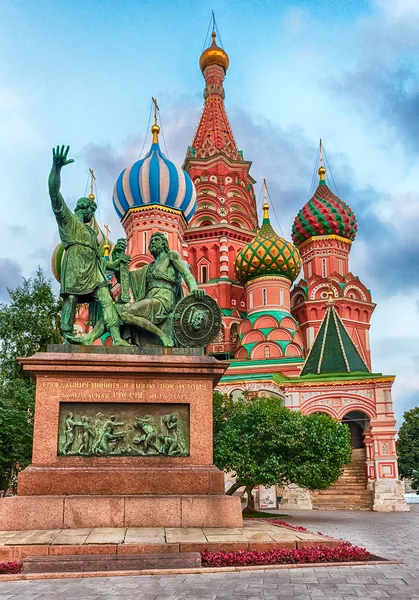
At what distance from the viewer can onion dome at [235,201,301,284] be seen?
36.9m

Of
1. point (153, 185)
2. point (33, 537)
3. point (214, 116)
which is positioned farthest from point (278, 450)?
point (214, 116)

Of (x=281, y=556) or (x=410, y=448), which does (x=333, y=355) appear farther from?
(x=281, y=556)

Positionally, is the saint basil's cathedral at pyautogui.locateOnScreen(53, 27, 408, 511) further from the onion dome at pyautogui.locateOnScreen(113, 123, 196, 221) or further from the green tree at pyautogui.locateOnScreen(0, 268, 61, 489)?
the green tree at pyautogui.locateOnScreen(0, 268, 61, 489)

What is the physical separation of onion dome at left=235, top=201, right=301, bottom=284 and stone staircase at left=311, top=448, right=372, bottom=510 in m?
13.5

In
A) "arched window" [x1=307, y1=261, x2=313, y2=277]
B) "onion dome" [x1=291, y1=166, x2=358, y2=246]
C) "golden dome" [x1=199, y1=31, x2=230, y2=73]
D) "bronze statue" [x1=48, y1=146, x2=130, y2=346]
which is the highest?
"golden dome" [x1=199, y1=31, x2=230, y2=73]

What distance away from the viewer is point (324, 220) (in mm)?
42781

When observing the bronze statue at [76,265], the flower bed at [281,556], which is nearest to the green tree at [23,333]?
the bronze statue at [76,265]

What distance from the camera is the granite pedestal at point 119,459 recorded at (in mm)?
8930

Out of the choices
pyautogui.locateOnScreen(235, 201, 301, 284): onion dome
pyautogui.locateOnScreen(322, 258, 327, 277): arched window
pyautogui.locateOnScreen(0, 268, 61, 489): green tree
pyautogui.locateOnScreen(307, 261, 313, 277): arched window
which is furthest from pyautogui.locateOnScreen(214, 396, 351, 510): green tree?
pyautogui.locateOnScreen(307, 261, 313, 277): arched window

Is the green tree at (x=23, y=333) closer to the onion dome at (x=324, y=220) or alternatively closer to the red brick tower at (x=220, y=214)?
the red brick tower at (x=220, y=214)

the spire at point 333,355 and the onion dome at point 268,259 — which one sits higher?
the onion dome at point 268,259

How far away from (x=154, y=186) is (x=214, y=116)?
44.9ft

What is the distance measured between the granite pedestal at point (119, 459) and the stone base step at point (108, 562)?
1.57 m

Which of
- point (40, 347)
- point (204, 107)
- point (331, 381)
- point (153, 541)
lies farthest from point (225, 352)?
point (153, 541)
